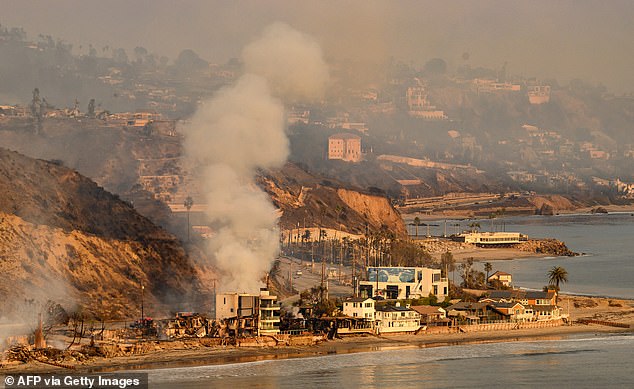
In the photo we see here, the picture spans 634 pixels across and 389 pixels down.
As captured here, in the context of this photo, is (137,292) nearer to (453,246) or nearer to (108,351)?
(108,351)

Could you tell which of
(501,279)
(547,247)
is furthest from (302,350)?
(547,247)

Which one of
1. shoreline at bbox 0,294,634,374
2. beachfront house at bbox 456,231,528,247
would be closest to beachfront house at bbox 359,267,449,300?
shoreline at bbox 0,294,634,374

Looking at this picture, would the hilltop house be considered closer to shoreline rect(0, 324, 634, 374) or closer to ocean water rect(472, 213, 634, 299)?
ocean water rect(472, 213, 634, 299)

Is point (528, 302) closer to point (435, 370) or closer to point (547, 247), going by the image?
point (435, 370)

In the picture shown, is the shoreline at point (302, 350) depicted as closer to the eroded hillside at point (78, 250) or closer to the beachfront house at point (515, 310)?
the beachfront house at point (515, 310)

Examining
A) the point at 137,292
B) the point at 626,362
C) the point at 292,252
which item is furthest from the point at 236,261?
the point at 292,252

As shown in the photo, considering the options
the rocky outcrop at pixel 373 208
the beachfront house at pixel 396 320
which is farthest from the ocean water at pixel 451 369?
the rocky outcrop at pixel 373 208

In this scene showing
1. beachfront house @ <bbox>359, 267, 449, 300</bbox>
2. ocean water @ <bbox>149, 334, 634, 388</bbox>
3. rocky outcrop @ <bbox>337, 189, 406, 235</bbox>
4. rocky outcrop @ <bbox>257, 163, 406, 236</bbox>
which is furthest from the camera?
rocky outcrop @ <bbox>337, 189, 406, 235</bbox>
